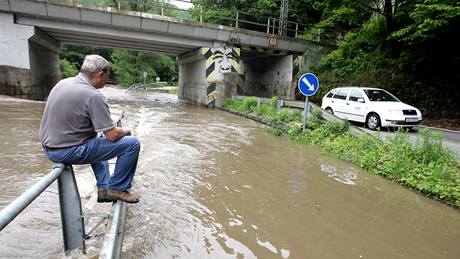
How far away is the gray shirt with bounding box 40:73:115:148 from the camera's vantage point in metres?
3.25

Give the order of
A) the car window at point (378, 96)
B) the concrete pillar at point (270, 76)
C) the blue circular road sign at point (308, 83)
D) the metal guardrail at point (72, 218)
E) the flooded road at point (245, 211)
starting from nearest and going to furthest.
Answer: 1. the metal guardrail at point (72, 218)
2. the flooded road at point (245, 211)
3. the blue circular road sign at point (308, 83)
4. the car window at point (378, 96)
5. the concrete pillar at point (270, 76)

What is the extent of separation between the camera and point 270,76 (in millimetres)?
29812

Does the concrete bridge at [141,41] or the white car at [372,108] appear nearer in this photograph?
the white car at [372,108]

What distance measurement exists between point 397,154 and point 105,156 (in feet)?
21.2

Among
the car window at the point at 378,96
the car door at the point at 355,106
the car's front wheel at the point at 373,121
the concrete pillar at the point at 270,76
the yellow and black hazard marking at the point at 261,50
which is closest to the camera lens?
the car's front wheel at the point at 373,121

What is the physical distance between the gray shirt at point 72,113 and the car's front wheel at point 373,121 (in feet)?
37.3

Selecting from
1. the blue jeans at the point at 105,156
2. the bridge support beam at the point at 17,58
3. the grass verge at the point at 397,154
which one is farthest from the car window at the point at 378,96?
the bridge support beam at the point at 17,58

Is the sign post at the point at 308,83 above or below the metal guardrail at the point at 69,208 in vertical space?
above

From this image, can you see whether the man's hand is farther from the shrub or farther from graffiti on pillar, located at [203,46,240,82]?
graffiti on pillar, located at [203,46,240,82]

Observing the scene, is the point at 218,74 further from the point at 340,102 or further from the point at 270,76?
the point at 340,102

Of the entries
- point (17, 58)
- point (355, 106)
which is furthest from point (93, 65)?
point (17, 58)

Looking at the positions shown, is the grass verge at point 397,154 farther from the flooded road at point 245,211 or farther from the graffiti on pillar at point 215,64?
the graffiti on pillar at point 215,64

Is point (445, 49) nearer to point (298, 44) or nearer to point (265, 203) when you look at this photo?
point (298, 44)

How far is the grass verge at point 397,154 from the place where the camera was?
6.61 m
